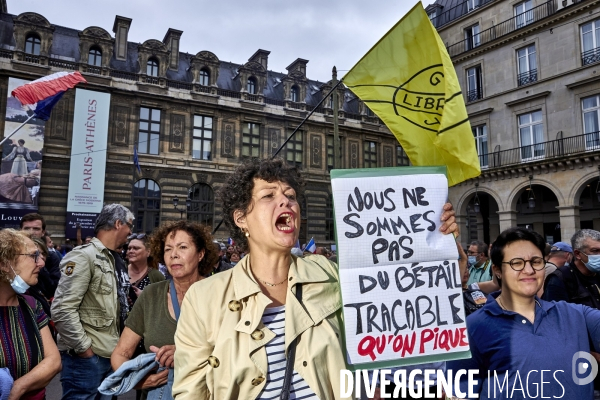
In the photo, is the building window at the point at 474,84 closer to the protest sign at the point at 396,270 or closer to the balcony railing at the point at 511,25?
the balcony railing at the point at 511,25

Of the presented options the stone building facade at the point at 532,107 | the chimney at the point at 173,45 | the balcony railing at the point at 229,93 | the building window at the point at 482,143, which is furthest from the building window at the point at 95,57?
the building window at the point at 482,143

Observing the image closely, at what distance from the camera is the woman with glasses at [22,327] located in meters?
2.19

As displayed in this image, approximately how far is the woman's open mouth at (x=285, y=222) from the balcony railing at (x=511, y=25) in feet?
69.4

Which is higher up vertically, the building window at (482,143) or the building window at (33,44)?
the building window at (33,44)

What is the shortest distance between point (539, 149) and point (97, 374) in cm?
1967

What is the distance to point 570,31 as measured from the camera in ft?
56.6

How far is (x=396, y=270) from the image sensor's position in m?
1.71

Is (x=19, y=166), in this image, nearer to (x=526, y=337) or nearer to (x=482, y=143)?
(x=526, y=337)

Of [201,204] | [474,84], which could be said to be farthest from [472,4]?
[201,204]

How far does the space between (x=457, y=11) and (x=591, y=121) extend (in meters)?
9.75

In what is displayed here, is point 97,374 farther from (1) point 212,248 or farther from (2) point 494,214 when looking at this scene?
(2) point 494,214

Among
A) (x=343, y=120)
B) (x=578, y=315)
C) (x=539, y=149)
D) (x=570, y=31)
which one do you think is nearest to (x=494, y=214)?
(x=539, y=149)

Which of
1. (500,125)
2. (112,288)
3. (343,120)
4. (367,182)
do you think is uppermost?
(343,120)

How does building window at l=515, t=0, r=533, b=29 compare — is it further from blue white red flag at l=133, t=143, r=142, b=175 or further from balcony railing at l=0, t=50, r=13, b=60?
balcony railing at l=0, t=50, r=13, b=60
